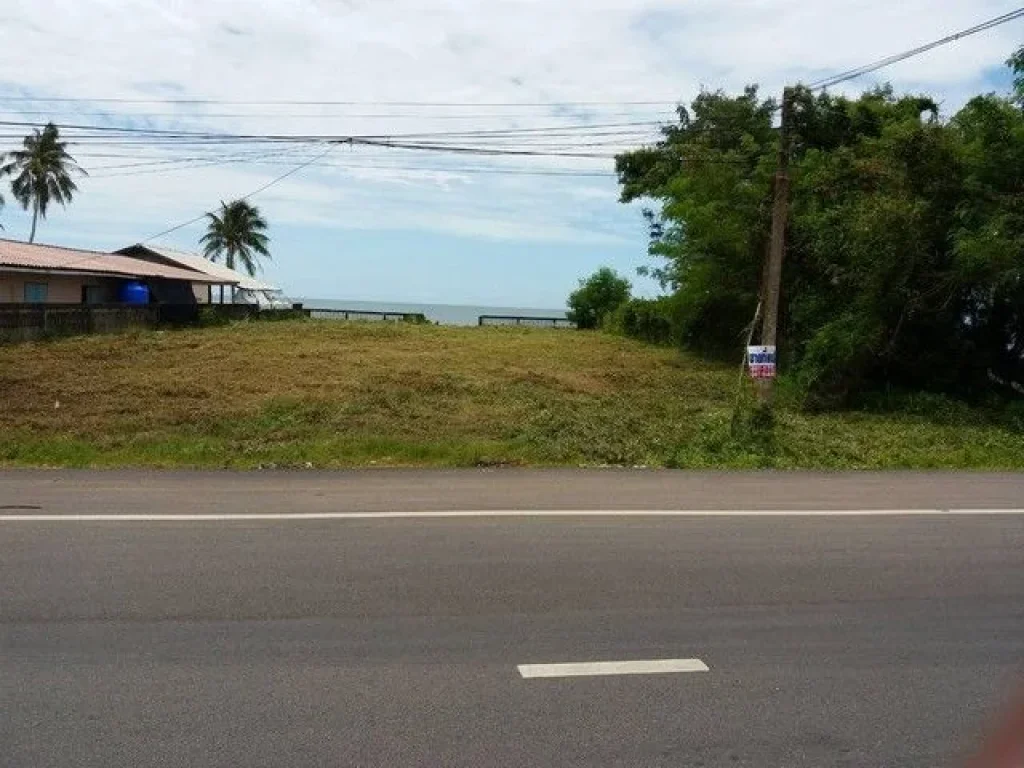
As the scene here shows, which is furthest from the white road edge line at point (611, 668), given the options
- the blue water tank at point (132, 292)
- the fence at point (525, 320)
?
the fence at point (525, 320)

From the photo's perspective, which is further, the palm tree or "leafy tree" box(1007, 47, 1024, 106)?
the palm tree

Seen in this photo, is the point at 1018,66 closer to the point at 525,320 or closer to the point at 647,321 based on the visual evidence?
the point at 647,321

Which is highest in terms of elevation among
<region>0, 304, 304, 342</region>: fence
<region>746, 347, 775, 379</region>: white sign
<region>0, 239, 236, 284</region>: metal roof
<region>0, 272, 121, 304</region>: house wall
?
<region>0, 239, 236, 284</region>: metal roof

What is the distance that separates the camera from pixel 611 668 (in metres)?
4.78

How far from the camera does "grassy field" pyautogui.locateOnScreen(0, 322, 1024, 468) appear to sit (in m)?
13.0

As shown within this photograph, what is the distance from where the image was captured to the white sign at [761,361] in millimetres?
14461

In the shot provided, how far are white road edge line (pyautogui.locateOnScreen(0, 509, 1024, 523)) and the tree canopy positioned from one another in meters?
9.66

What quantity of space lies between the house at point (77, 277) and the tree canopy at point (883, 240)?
68.7ft

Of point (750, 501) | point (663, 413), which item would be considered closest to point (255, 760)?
point (750, 501)

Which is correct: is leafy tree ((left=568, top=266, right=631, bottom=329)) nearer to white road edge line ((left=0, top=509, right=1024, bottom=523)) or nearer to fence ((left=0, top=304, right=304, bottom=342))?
fence ((left=0, top=304, right=304, bottom=342))

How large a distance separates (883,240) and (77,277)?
91.9ft

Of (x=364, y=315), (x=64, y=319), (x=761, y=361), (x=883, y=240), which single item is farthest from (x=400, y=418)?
(x=364, y=315)

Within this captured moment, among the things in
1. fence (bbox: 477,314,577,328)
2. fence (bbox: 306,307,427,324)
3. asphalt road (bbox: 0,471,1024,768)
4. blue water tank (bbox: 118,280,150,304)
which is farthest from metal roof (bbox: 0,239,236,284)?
asphalt road (bbox: 0,471,1024,768)

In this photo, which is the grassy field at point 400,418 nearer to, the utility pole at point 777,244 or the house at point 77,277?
the utility pole at point 777,244
